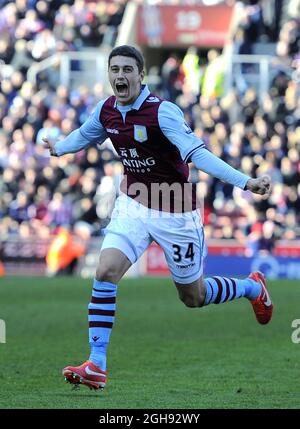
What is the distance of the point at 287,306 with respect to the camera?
1620cm

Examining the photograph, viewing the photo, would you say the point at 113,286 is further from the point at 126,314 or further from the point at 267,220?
the point at 267,220

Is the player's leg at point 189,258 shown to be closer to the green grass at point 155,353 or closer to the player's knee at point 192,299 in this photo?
the player's knee at point 192,299

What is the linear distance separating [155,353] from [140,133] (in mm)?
3101

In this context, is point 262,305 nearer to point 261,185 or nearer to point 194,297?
point 194,297

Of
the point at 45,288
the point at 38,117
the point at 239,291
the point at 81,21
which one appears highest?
the point at 81,21

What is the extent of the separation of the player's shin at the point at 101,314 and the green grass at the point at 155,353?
34 cm

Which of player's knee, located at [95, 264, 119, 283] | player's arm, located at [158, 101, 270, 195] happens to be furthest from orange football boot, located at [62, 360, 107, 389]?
player's arm, located at [158, 101, 270, 195]

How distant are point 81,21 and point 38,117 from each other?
11.4ft

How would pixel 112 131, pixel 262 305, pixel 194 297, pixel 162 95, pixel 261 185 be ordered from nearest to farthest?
pixel 261 185, pixel 112 131, pixel 194 297, pixel 262 305, pixel 162 95

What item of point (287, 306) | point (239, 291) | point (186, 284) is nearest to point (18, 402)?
point (186, 284)

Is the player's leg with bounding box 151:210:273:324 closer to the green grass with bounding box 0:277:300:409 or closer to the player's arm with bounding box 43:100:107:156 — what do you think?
the green grass with bounding box 0:277:300:409

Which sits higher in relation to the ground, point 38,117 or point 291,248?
point 38,117

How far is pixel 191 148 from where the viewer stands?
8438mm

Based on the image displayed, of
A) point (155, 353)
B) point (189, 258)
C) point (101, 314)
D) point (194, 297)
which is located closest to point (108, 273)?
point (101, 314)
